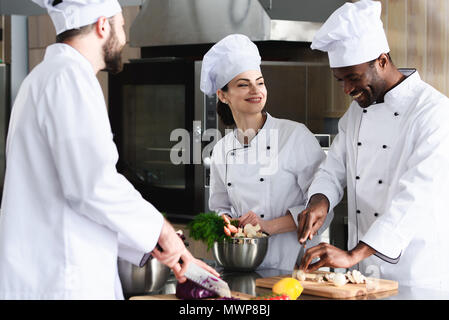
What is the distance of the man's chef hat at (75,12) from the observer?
5.05ft

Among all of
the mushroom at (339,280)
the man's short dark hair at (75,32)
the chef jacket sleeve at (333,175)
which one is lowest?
the mushroom at (339,280)

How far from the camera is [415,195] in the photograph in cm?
185

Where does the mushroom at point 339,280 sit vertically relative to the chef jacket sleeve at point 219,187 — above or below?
below

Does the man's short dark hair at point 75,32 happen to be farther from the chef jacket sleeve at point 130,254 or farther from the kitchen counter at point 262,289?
the kitchen counter at point 262,289

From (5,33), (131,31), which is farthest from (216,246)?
(5,33)

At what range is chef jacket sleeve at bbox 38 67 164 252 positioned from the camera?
54.9 inches

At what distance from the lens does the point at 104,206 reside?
4.64 feet

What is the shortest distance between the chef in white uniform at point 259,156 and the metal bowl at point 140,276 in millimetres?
Result: 559

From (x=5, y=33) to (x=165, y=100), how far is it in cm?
175

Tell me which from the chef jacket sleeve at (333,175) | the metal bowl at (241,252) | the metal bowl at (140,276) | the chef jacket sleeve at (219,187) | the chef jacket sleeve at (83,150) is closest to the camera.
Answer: the chef jacket sleeve at (83,150)

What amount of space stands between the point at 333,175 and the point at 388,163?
0.73 ft

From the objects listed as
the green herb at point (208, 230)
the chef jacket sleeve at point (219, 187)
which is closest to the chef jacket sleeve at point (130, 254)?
the green herb at point (208, 230)

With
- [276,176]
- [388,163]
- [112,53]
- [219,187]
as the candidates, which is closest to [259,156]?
[276,176]

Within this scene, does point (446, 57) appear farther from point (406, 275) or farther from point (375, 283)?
point (375, 283)
